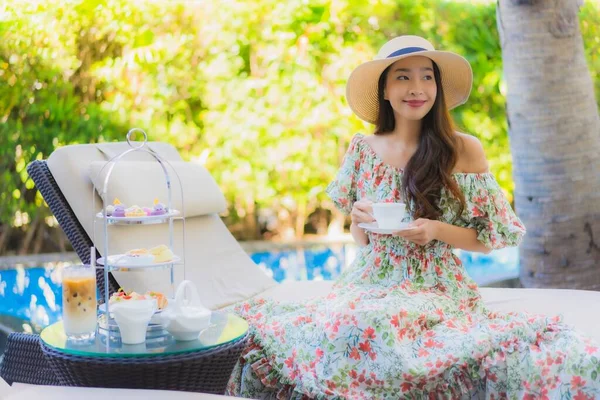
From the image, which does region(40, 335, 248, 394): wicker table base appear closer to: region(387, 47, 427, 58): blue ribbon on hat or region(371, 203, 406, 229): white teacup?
region(371, 203, 406, 229): white teacup

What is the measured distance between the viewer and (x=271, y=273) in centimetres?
688

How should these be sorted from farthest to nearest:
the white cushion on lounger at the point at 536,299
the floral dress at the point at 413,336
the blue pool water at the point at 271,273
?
the blue pool water at the point at 271,273 → the white cushion on lounger at the point at 536,299 → the floral dress at the point at 413,336

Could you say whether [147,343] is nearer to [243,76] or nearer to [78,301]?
[78,301]

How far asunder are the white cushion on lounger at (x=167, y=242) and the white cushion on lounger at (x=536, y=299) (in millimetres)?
157

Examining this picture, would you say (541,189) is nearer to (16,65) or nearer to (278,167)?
(278,167)

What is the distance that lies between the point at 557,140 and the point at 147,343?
2.41m

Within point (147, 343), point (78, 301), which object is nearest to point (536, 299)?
point (147, 343)

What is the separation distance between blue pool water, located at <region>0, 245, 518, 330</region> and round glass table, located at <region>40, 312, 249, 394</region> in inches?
109

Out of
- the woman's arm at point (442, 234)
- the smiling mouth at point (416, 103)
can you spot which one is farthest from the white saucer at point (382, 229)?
the smiling mouth at point (416, 103)

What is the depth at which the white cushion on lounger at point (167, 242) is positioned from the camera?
3029 mm

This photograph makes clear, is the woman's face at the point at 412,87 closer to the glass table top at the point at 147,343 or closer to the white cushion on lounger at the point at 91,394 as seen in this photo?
the glass table top at the point at 147,343

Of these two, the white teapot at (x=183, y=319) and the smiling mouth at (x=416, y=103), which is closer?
the white teapot at (x=183, y=319)

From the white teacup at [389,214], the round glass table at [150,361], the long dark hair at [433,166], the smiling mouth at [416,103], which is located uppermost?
the smiling mouth at [416,103]

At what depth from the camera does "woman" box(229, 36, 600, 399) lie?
2328 millimetres
